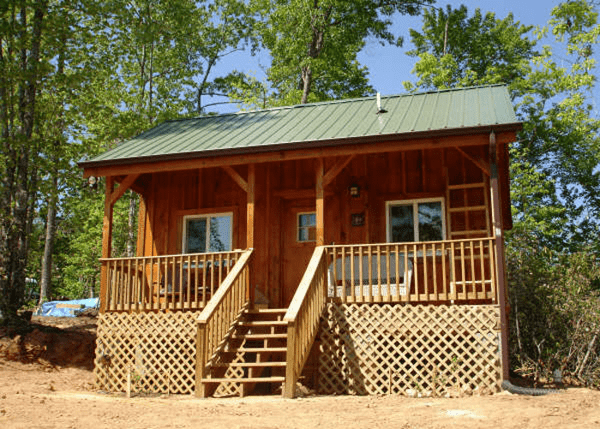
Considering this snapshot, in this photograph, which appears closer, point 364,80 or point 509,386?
point 509,386

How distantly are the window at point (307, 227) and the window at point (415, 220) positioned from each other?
151 cm

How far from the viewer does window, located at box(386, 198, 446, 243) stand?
11922 millimetres

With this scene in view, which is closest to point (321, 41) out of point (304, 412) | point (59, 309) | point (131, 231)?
point (131, 231)

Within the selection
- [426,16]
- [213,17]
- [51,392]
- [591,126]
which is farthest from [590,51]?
[51,392]

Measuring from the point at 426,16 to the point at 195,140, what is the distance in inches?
789

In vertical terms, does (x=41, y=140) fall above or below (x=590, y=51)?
below

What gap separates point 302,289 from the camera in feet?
29.5

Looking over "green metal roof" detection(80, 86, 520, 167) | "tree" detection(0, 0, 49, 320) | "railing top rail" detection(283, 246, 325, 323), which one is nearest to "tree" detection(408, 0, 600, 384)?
"green metal roof" detection(80, 86, 520, 167)

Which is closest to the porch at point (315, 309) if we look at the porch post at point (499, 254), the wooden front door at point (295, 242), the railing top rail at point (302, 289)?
the railing top rail at point (302, 289)

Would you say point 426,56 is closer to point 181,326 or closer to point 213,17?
point 213,17

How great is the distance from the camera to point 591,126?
25578 mm

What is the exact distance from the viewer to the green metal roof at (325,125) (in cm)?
1062

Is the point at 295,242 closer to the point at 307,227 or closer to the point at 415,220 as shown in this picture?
the point at 307,227

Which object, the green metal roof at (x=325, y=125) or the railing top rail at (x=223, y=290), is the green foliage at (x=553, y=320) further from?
the railing top rail at (x=223, y=290)
